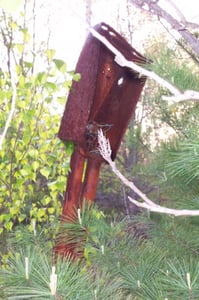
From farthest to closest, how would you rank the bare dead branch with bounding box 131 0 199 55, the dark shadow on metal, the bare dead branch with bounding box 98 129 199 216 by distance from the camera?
the dark shadow on metal
the bare dead branch with bounding box 131 0 199 55
the bare dead branch with bounding box 98 129 199 216

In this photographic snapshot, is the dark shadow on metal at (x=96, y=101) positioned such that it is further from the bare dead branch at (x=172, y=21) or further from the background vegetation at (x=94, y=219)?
the bare dead branch at (x=172, y=21)

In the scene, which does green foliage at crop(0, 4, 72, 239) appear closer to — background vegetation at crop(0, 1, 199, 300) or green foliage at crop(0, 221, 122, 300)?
background vegetation at crop(0, 1, 199, 300)

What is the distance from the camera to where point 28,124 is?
51.5 inches

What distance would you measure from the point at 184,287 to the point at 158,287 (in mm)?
75

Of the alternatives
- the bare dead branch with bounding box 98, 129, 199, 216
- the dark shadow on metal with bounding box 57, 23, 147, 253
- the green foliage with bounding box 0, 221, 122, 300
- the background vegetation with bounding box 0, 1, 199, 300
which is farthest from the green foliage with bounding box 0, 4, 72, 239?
the bare dead branch with bounding box 98, 129, 199, 216

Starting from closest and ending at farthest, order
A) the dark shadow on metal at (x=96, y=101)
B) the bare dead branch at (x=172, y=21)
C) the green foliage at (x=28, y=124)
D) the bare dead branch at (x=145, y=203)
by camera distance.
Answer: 1. the bare dead branch at (x=145, y=203)
2. the bare dead branch at (x=172, y=21)
3. the dark shadow on metal at (x=96, y=101)
4. the green foliage at (x=28, y=124)

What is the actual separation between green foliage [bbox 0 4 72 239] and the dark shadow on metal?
0.11 meters

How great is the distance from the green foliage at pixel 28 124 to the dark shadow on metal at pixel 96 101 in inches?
4.1

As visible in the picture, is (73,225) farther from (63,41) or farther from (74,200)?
(63,41)

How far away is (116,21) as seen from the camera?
2523mm

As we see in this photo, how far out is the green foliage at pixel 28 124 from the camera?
49.3 inches

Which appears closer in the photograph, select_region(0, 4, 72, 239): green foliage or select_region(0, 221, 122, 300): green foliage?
select_region(0, 221, 122, 300): green foliage

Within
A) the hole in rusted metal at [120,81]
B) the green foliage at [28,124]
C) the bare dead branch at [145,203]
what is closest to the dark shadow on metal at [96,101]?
the hole in rusted metal at [120,81]

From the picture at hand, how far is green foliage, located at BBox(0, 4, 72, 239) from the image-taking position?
1.25 metres
